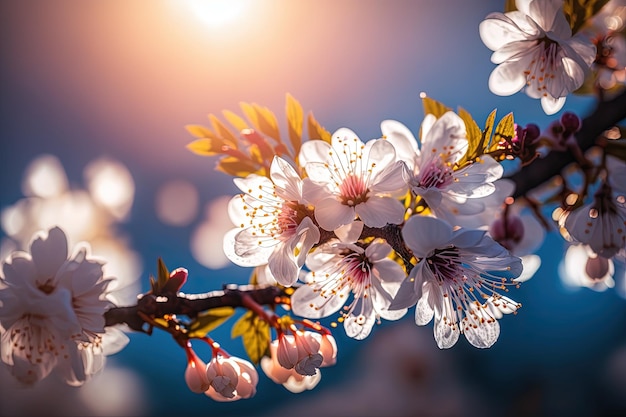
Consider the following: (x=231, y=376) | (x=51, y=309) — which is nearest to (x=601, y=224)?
(x=231, y=376)

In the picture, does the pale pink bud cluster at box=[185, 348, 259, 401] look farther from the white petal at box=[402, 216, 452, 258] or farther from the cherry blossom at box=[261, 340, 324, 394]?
the white petal at box=[402, 216, 452, 258]

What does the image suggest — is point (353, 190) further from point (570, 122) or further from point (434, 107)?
point (570, 122)

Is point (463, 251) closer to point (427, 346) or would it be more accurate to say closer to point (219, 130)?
point (219, 130)

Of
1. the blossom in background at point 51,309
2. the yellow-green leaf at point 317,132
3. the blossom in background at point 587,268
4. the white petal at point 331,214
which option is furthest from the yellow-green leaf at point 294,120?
the blossom in background at point 587,268

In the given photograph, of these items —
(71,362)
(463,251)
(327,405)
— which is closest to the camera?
(463,251)

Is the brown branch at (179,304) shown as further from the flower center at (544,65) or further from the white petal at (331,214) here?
the flower center at (544,65)

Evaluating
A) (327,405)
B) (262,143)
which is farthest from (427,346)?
(262,143)
